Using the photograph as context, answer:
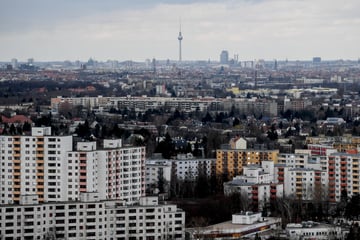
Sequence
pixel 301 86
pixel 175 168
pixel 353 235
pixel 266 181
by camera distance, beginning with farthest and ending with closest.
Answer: pixel 301 86 < pixel 175 168 < pixel 266 181 < pixel 353 235

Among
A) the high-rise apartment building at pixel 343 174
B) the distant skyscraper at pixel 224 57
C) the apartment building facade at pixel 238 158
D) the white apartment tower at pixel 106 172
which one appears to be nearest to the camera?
the white apartment tower at pixel 106 172

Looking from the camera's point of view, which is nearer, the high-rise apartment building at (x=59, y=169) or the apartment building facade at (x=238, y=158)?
the high-rise apartment building at (x=59, y=169)

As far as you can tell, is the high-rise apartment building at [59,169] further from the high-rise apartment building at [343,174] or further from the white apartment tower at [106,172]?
the high-rise apartment building at [343,174]

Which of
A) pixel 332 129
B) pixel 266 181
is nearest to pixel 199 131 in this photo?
pixel 332 129

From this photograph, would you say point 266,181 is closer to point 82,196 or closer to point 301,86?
point 82,196

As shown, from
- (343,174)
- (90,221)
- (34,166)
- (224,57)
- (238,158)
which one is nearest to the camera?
(90,221)

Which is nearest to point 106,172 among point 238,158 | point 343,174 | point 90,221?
point 90,221

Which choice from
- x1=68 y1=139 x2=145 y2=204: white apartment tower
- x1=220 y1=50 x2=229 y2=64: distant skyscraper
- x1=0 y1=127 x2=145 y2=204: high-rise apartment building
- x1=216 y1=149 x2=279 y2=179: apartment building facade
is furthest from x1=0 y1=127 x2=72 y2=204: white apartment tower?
x1=220 y1=50 x2=229 y2=64: distant skyscraper

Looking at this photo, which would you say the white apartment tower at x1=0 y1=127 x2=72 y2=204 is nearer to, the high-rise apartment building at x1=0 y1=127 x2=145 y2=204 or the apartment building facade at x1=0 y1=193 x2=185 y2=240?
the high-rise apartment building at x1=0 y1=127 x2=145 y2=204

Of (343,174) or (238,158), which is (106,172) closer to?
(343,174)

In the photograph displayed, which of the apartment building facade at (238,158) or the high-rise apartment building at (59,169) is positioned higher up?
the high-rise apartment building at (59,169)

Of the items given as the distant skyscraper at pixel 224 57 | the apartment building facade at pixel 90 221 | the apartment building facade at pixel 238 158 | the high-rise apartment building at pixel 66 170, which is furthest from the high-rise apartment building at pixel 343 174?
the distant skyscraper at pixel 224 57
